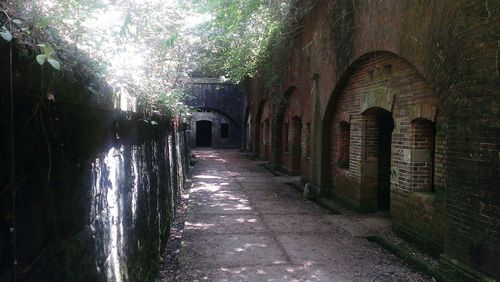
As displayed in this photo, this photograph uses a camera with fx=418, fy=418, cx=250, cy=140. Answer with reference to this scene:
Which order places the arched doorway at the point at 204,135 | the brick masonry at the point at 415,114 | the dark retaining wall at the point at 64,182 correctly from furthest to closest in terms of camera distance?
the arched doorway at the point at 204,135, the brick masonry at the point at 415,114, the dark retaining wall at the point at 64,182

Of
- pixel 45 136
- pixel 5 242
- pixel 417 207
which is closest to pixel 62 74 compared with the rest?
pixel 45 136

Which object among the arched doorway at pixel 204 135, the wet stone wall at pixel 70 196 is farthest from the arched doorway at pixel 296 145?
the arched doorway at pixel 204 135

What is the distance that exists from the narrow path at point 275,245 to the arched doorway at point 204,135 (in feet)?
84.4

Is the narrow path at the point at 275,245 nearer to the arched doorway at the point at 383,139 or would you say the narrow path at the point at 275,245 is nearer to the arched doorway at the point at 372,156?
the arched doorway at the point at 372,156

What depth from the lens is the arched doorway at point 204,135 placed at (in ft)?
119

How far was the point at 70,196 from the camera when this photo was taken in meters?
2.08

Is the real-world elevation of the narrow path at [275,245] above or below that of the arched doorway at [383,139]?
below

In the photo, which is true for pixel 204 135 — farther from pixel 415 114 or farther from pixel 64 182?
pixel 64 182

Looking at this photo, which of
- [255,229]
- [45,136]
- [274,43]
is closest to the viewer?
[45,136]

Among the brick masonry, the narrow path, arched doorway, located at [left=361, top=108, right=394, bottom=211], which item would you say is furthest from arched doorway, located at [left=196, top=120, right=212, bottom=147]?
arched doorway, located at [left=361, top=108, right=394, bottom=211]

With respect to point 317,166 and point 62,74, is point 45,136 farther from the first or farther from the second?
point 317,166

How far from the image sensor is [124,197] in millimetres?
3449

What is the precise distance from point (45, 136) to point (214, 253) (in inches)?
182

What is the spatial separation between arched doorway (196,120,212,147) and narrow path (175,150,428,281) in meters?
25.7
